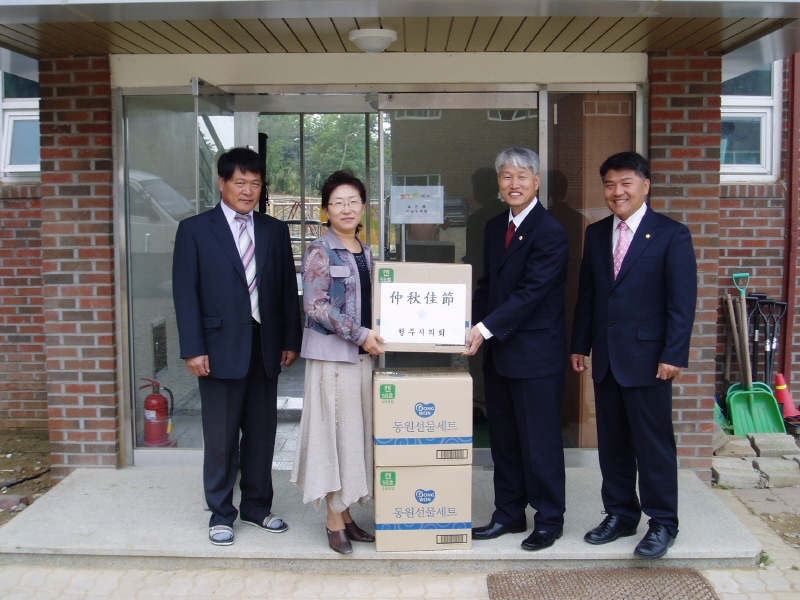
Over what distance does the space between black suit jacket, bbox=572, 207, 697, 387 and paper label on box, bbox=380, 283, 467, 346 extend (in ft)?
2.32

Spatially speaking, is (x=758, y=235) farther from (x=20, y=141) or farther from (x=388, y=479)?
(x=20, y=141)

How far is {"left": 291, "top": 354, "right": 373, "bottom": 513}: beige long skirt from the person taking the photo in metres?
3.62

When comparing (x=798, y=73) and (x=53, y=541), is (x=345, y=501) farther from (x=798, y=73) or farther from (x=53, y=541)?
(x=798, y=73)

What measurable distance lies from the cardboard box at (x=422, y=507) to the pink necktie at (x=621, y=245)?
119 cm

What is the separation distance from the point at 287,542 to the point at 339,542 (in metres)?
0.30

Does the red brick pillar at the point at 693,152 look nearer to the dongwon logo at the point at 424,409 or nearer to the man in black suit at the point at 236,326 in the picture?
the dongwon logo at the point at 424,409

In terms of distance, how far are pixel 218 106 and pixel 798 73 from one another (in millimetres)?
4141

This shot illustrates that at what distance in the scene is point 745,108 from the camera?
19.5 feet

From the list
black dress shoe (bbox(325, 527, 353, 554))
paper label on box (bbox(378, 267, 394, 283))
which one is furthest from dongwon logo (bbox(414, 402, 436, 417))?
black dress shoe (bbox(325, 527, 353, 554))

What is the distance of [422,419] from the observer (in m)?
3.65

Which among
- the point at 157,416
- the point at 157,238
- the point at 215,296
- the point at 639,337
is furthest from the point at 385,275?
the point at 157,416

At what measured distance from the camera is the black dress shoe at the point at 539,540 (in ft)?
12.3

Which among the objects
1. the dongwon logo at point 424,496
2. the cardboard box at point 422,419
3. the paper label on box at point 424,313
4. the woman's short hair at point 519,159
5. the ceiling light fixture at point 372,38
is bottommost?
the dongwon logo at point 424,496

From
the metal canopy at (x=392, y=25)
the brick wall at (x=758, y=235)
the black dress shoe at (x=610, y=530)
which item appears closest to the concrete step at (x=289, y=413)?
the metal canopy at (x=392, y=25)
